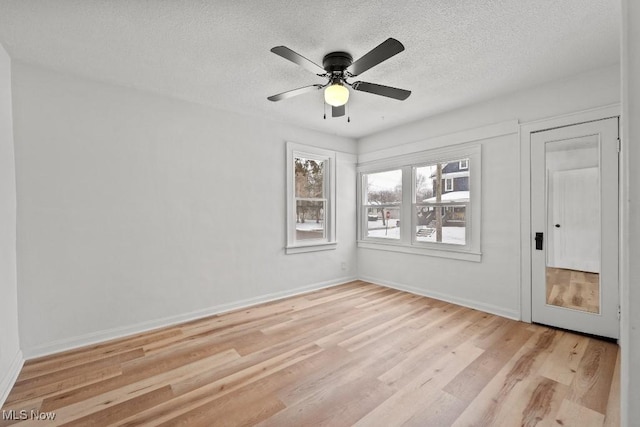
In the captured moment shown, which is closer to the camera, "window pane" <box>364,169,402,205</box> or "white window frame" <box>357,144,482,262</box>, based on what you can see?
"white window frame" <box>357,144,482,262</box>

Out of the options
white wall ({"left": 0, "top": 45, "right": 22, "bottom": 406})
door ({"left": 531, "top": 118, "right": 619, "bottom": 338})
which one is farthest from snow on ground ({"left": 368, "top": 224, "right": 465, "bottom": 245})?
white wall ({"left": 0, "top": 45, "right": 22, "bottom": 406})

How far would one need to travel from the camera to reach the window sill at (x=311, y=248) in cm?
439

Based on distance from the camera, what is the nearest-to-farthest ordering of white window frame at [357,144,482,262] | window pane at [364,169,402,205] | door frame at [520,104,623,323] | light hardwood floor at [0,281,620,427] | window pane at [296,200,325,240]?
light hardwood floor at [0,281,620,427]
door frame at [520,104,623,323]
white window frame at [357,144,482,262]
window pane at [296,200,325,240]
window pane at [364,169,402,205]

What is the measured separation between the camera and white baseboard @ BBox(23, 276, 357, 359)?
267 cm

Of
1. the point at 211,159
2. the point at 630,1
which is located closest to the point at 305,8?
the point at 630,1

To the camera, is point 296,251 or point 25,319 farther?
point 296,251

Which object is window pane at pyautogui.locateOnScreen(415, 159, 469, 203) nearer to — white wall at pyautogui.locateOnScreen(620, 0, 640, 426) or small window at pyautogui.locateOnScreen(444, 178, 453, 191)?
small window at pyautogui.locateOnScreen(444, 178, 453, 191)

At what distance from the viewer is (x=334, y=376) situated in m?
2.31

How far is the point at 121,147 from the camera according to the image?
3.05m

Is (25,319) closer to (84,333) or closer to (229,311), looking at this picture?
(84,333)

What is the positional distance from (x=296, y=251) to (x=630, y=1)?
419 cm

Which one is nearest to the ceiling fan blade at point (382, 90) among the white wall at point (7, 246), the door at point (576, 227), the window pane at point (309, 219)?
the door at point (576, 227)

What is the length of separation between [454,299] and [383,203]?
1847 mm

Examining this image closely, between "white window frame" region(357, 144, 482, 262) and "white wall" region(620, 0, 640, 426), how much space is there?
359cm
